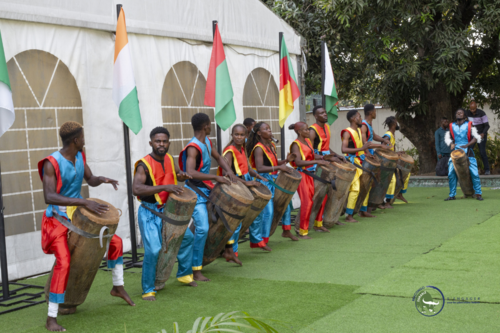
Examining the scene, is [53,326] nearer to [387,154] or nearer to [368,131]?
[368,131]

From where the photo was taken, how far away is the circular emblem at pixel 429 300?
4245mm

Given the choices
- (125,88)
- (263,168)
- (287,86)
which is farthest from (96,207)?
(287,86)

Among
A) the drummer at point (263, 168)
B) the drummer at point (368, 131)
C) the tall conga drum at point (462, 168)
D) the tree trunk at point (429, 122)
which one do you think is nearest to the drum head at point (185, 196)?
the drummer at point (263, 168)

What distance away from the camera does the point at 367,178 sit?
357 inches

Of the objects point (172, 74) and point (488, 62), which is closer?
point (172, 74)

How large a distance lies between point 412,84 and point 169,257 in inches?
402

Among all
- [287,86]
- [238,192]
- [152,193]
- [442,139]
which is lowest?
[238,192]

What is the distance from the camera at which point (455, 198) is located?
11000 millimetres

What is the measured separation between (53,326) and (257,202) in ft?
9.14

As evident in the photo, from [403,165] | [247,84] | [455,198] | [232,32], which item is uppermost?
[232,32]

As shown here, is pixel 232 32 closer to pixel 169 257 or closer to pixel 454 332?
pixel 169 257

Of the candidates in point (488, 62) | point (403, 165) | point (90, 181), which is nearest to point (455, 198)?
point (403, 165)

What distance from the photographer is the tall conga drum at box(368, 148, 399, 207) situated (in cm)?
950

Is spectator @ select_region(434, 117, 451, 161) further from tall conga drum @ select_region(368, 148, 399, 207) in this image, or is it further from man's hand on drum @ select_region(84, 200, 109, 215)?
man's hand on drum @ select_region(84, 200, 109, 215)
